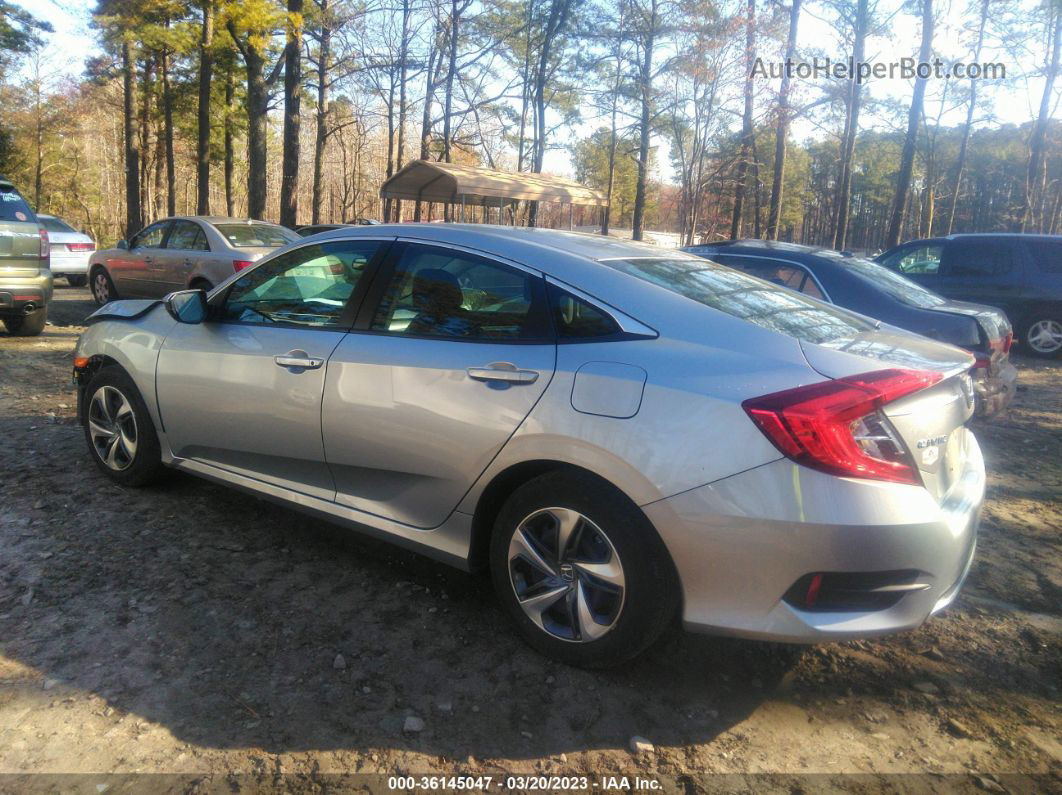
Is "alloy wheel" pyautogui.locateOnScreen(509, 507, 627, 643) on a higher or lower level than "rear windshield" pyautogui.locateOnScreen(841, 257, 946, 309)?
lower

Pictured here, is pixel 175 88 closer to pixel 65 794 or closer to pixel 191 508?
pixel 191 508

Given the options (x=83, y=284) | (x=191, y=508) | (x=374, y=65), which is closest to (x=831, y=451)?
(x=191, y=508)

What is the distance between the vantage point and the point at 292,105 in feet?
54.4

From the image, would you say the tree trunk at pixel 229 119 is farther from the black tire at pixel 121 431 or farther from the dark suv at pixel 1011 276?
the black tire at pixel 121 431

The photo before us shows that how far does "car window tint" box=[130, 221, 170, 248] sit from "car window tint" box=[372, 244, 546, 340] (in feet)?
31.3

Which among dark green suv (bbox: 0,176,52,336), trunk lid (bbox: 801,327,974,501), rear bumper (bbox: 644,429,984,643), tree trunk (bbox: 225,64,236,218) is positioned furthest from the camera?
tree trunk (bbox: 225,64,236,218)

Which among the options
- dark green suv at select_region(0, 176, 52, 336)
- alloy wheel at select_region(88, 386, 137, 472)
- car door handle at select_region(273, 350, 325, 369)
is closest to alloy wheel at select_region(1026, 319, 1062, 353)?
car door handle at select_region(273, 350, 325, 369)

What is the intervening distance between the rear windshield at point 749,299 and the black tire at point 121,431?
2690 millimetres

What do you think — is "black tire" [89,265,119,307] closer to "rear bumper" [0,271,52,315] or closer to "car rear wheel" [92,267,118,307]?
"car rear wheel" [92,267,118,307]

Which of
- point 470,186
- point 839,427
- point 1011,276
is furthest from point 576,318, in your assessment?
point 470,186

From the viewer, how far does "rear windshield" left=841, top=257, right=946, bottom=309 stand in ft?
21.0

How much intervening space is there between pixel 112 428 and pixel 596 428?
10.2ft

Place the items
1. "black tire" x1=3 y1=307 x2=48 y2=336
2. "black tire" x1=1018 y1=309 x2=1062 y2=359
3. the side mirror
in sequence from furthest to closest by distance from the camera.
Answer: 1. "black tire" x1=1018 y1=309 x2=1062 y2=359
2. "black tire" x1=3 y1=307 x2=48 y2=336
3. the side mirror

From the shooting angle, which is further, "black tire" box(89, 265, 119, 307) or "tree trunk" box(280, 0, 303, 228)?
"tree trunk" box(280, 0, 303, 228)
